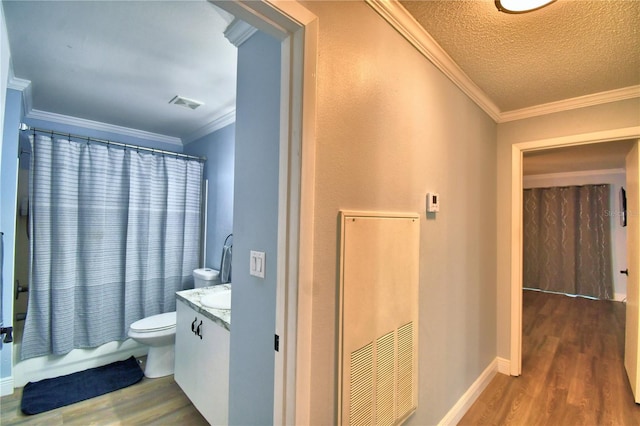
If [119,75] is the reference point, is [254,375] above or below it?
below

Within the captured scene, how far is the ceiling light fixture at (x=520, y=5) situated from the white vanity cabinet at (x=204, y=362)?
6.59ft

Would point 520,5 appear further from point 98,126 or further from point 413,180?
point 98,126

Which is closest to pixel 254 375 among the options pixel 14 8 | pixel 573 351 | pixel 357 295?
pixel 357 295

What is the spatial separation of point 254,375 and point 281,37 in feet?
4.25

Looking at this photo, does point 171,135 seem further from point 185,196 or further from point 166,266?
point 166,266

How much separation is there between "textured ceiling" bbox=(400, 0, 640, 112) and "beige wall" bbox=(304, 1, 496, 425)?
6.6 inches

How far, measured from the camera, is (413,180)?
4.87 feet

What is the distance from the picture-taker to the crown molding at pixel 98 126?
9.24ft

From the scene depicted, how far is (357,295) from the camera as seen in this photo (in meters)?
1.13

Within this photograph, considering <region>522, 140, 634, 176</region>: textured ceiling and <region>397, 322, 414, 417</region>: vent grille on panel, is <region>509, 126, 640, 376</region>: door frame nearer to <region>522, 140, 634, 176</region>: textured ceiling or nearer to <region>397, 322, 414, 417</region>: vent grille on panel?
<region>522, 140, 634, 176</region>: textured ceiling

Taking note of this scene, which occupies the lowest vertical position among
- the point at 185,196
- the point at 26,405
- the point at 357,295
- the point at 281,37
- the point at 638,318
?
the point at 26,405

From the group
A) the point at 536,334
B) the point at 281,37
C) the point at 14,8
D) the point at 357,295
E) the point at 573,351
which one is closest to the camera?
the point at 281,37

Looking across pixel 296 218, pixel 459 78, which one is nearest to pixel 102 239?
pixel 296 218

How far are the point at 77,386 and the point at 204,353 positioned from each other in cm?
156
